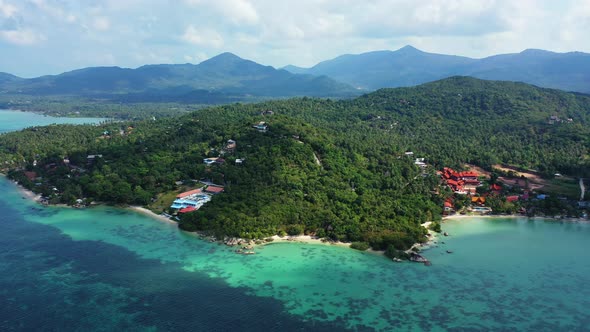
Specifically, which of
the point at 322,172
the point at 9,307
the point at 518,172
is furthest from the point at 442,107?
the point at 9,307

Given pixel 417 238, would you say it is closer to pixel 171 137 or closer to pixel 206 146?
pixel 206 146

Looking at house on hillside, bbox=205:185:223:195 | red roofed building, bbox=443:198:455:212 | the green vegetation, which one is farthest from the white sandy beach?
red roofed building, bbox=443:198:455:212

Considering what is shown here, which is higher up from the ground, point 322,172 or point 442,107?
point 442,107

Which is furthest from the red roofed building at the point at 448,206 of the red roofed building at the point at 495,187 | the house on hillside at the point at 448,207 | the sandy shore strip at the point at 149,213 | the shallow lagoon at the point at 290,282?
the sandy shore strip at the point at 149,213

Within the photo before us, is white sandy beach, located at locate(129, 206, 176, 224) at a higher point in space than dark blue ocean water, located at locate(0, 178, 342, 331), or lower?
higher

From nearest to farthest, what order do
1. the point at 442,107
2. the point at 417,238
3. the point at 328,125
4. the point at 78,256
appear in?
the point at 78,256 < the point at 417,238 < the point at 328,125 < the point at 442,107

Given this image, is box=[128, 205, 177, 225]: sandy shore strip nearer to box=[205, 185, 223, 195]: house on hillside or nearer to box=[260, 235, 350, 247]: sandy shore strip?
box=[205, 185, 223, 195]: house on hillside

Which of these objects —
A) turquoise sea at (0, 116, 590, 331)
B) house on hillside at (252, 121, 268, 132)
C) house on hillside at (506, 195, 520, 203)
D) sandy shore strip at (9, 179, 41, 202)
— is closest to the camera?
turquoise sea at (0, 116, 590, 331)
